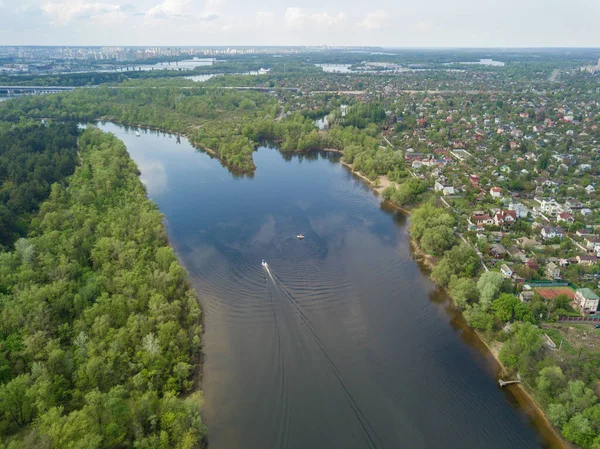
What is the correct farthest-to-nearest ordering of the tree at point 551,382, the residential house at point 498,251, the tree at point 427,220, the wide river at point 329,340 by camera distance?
the tree at point 427,220 → the residential house at point 498,251 → the tree at point 551,382 → the wide river at point 329,340

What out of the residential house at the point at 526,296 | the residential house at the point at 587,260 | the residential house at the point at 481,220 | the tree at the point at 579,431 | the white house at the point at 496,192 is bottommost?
the tree at the point at 579,431

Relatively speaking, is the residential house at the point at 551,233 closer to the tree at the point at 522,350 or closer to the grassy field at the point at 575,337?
the grassy field at the point at 575,337

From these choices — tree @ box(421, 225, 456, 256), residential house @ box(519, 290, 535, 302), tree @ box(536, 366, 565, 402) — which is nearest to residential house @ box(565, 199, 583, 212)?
tree @ box(421, 225, 456, 256)

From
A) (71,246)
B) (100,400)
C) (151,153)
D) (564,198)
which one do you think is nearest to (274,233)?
(71,246)

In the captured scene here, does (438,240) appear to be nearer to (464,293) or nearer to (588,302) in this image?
(464,293)

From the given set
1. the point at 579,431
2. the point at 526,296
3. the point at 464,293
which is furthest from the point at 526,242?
the point at 579,431

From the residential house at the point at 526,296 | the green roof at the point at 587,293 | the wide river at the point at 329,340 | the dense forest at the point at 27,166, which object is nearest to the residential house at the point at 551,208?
the wide river at the point at 329,340
